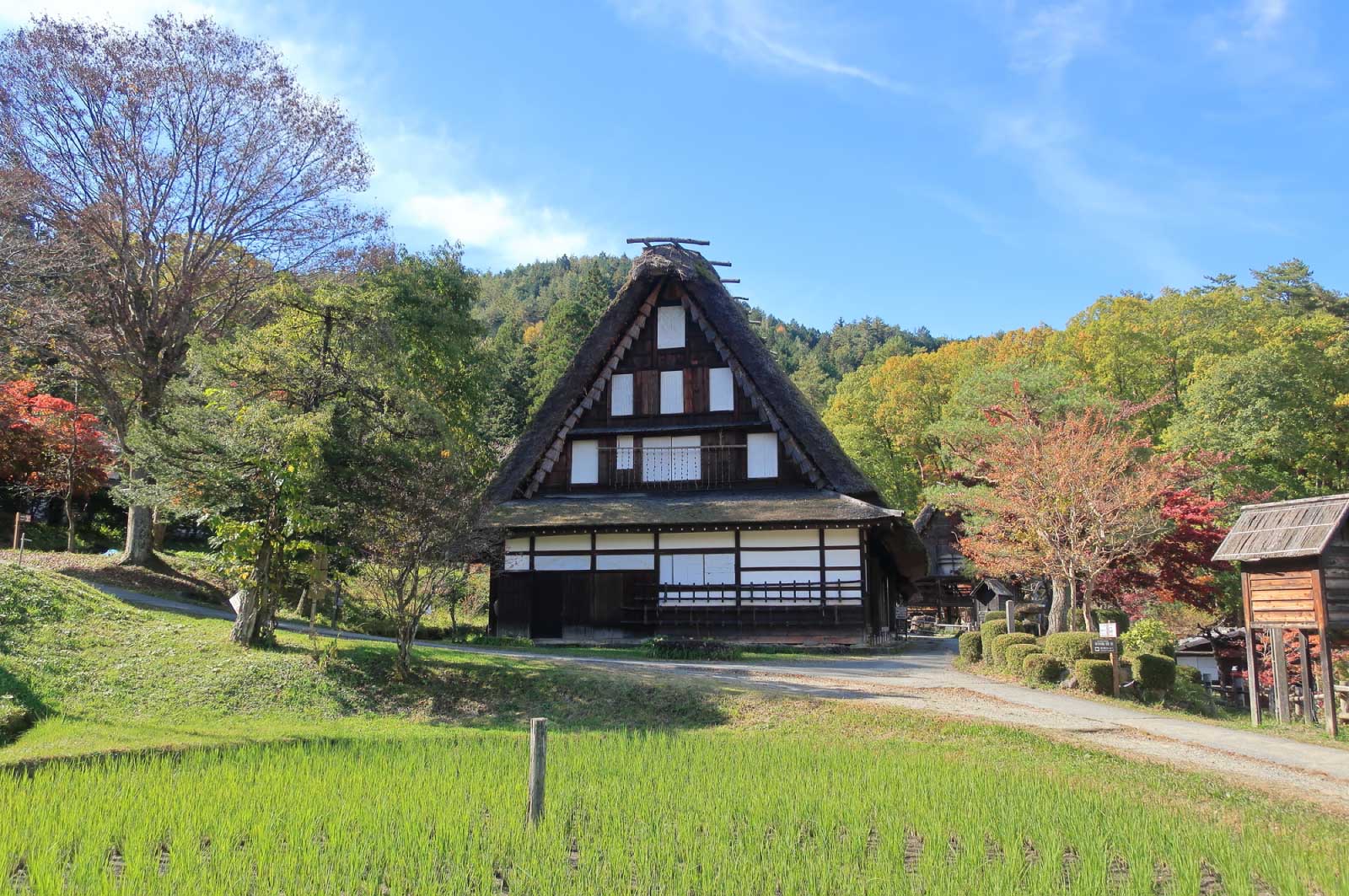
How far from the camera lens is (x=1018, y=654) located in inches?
722

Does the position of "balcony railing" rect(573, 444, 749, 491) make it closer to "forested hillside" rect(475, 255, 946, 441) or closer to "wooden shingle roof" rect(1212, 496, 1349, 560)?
"forested hillside" rect(475, 255, 946, 441)

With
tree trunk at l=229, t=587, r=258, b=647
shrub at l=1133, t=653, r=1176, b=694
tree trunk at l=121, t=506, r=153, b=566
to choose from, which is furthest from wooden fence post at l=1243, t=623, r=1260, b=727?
tree trunk at l=121, t=506, r=153, b=566

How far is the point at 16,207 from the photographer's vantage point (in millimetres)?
19234

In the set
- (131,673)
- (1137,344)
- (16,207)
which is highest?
(1137,344)

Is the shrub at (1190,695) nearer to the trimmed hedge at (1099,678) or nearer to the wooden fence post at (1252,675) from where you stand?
the wooden fence post at (1252,675)

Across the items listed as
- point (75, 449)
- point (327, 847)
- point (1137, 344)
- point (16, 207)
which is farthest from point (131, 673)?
point (1137, 344)

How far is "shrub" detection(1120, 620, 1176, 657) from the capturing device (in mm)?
19812

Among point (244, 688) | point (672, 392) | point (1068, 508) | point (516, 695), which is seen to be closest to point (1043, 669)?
point (1068, 508)

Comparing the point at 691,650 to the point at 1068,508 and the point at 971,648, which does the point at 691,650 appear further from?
the point at 1068,508

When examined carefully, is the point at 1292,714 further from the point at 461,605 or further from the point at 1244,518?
the point at 461,605

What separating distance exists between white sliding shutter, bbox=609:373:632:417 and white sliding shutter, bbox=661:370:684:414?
983 mm

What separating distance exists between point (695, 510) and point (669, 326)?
6153 mm

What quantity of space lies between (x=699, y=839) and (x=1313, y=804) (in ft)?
19.4

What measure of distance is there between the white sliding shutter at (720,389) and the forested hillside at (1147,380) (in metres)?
11.4
